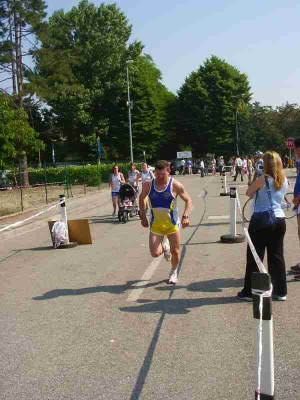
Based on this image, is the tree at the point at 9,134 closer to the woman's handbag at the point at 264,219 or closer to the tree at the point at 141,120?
the woman's handbag at the point at 264,219

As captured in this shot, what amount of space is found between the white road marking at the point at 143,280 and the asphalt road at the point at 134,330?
0.5 inches

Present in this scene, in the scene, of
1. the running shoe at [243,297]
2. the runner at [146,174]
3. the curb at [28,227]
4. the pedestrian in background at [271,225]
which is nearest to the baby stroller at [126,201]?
the runner at [146,174]

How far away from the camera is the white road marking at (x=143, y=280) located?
6.40 m

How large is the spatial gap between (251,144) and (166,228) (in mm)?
65114

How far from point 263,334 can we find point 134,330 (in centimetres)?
251

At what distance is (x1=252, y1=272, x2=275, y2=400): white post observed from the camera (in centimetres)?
274

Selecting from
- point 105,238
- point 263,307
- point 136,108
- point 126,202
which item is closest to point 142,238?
point 105,238

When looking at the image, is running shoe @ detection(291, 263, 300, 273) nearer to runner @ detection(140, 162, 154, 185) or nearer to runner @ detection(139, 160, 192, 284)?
runner @ detection(139, 160, 192, 284)

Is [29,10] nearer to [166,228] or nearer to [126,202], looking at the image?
[126,202]

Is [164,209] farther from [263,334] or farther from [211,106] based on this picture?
[211,106]

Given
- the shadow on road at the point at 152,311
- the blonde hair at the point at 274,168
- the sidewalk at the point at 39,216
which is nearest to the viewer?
the shadow on road at the point at 152,311

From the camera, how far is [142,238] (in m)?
11.6

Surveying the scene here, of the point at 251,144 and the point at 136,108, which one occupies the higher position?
the point at 136,108

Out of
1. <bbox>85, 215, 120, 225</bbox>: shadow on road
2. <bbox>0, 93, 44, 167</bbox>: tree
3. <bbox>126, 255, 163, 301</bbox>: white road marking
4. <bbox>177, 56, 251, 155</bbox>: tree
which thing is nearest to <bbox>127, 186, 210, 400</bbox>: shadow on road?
<bbox>126, 255, 163, 301</bbox>: white road marking
